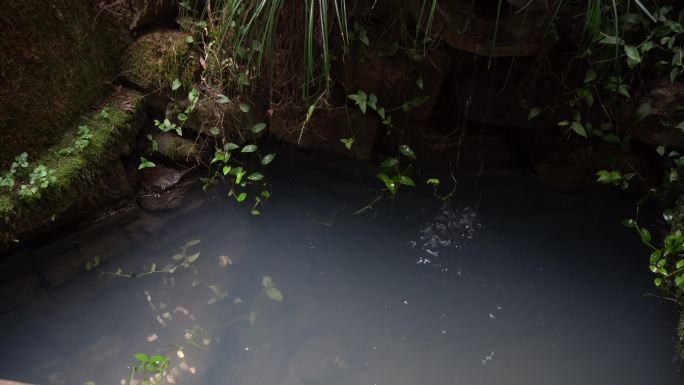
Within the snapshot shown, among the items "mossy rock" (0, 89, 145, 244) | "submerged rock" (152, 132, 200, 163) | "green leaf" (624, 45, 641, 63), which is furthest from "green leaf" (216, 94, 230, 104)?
"green leaf" (624, 45, 641, 63)

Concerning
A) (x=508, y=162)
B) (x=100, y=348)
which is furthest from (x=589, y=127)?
(x=100, y=348)

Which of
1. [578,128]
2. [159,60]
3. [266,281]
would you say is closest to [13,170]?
[159,60]

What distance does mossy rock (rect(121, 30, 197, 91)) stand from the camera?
236 centimetres

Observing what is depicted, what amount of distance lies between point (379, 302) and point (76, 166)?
4.43ft

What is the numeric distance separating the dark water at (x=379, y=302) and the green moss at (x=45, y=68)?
0.62 meters

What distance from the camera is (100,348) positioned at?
197 centimetres

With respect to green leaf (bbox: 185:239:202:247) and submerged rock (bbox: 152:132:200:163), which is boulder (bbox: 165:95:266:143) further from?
green leaf (bbox: 185:239:202:247)

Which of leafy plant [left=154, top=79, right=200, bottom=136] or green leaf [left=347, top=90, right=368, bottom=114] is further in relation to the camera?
leafy plant [left=154, top=79, right=200, bottom=136]

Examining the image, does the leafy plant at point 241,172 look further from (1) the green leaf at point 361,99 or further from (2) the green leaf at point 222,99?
(1) the green leaf at point 361,99

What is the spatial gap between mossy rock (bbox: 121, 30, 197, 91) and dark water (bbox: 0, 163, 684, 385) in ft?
1.98

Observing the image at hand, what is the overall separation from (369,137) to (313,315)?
0.85 meters

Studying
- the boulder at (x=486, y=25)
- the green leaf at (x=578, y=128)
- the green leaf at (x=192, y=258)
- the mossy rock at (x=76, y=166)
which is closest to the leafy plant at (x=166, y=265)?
the green leaf at (x=192, y=258)

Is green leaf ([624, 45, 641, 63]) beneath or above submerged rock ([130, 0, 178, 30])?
beneath

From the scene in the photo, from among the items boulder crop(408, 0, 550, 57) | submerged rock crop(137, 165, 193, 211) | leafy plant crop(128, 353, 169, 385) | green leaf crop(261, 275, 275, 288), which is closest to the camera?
leafy plant crop(128, 353, 169, 385)
